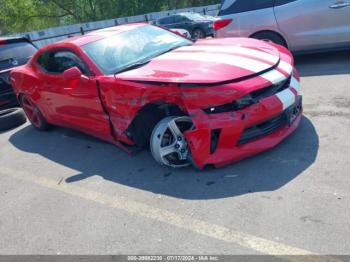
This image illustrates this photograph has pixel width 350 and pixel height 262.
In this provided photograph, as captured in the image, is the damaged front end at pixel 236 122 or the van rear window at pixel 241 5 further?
the van rear window at pixel 241 5

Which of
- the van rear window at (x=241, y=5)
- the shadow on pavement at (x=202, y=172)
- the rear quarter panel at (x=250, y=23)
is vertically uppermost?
the van rear window at (x=241, y=5)

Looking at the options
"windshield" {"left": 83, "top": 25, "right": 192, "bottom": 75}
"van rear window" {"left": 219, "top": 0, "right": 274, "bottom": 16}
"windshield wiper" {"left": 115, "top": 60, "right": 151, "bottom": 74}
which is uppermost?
"windshield" {"left": 83, "top": 25, "right": 192, "bottom": 75}

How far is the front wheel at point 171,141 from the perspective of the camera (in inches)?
151

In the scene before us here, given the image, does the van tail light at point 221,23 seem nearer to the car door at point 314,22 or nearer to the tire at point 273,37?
the tire at point 273,37

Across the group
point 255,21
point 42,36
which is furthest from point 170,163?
point 42,36

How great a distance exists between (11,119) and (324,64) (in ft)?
19.1

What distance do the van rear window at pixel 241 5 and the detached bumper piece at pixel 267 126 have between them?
12.2ft

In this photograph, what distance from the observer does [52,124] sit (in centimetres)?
609

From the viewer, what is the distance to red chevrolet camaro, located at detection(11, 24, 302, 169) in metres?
3.54

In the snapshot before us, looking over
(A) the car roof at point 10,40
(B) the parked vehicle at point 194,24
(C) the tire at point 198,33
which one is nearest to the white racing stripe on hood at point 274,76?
(A) the car roof at point 10,40

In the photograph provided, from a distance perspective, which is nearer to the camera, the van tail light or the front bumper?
the front bumper

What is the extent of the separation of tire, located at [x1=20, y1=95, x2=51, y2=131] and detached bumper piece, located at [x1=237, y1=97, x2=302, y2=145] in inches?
146

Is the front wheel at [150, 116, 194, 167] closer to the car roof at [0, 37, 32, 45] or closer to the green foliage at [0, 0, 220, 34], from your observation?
the car roof at [0, 37, 32, 45]

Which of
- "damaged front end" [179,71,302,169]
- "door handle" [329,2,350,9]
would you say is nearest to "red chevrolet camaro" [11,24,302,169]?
"damaged front end" [179,71,302,169]
